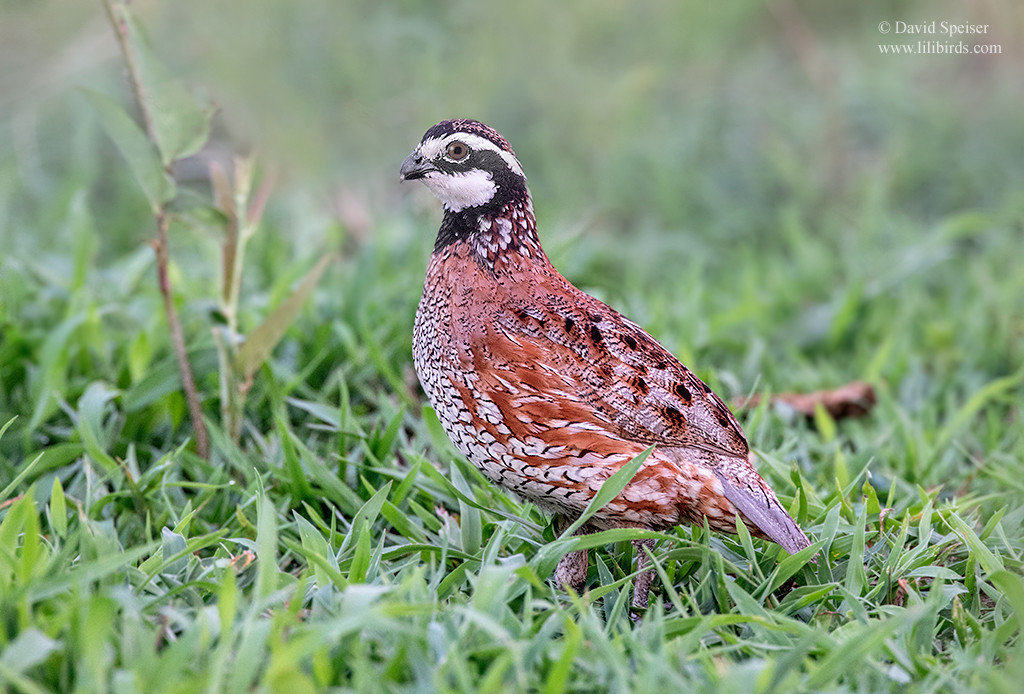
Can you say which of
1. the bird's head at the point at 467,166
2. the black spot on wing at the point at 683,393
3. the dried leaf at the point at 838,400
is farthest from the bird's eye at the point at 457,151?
the dried leaf at the point at 838,400

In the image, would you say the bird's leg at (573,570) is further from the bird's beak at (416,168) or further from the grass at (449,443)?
the bird's beak at (416,168)

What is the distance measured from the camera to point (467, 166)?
3008mm

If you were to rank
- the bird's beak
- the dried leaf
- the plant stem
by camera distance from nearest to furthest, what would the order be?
the bird's beak < the plant stem < the dried leaf

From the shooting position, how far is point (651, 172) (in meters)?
7.02

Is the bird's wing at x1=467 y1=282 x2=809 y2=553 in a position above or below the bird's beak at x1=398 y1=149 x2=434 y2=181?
below

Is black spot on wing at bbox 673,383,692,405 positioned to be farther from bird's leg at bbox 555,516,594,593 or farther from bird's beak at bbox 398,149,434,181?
bird's beak at bbox 398,149,434,181

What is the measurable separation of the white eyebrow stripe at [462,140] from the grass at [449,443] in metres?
0.98

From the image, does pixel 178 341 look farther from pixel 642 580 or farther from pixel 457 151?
pixel 642 580

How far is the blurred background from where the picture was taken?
5301mm

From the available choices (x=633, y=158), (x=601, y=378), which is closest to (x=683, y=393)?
(x=601, y=378)

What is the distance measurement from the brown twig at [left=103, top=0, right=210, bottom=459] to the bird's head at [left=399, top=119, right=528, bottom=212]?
1.00 metres

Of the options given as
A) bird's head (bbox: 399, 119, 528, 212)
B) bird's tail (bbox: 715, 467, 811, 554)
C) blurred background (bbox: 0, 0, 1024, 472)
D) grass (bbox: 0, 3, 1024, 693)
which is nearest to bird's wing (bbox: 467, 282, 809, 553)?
bird's tail (bbox: 715, 467, 811, 554)

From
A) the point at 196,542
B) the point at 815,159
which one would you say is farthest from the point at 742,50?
the point at 196,542

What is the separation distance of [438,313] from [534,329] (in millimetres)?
301
